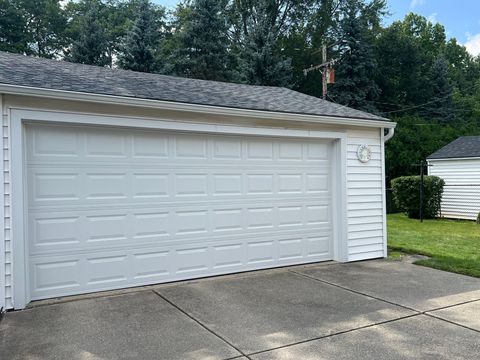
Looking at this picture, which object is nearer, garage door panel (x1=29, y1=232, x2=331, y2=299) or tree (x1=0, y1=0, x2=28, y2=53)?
garage door panel (x1=29, y1=232, x2=331, y2=299)

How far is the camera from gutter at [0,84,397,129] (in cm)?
456

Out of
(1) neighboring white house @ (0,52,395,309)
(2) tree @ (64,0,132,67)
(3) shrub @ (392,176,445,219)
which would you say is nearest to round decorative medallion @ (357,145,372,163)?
(1) neighboring white house @ (0,52,395,309)

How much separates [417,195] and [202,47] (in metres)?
12.9

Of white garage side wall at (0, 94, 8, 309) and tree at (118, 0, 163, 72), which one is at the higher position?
tree at (118, 0, 163, 72)

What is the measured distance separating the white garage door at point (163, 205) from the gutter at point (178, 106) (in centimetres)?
41

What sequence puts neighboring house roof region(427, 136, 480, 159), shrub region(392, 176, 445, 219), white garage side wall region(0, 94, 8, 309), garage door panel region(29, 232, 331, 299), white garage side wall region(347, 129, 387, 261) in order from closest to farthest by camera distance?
white garage side wall region(0, 94, 8, 309), garage door panel region(29, 232, 331, 299), white garage side wall region(347, 129, 387, 261), shrub region(392, 176, 445, 219), neighboring house roof region(427, 136, 480, 159)

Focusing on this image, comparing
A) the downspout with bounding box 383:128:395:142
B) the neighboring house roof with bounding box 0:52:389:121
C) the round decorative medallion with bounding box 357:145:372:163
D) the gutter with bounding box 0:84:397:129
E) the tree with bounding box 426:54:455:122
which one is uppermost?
the tree with bounding box 426:54:455:122

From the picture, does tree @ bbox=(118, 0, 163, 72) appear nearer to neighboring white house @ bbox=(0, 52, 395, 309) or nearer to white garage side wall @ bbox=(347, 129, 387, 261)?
neighboring white house @ bbox=(0, 52, 395, 309)

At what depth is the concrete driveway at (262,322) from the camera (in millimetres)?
3449

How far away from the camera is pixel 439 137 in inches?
902

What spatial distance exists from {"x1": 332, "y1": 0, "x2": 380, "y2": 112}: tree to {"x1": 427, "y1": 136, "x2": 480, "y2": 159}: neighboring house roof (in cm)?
747

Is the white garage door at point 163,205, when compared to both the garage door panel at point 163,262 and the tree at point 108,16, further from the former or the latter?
the tree at point 108,16

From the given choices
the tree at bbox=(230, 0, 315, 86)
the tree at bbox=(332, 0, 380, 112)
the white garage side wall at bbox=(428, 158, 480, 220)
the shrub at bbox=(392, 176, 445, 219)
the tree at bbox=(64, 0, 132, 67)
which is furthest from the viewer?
the tree at bbox=(64, 0, 132, 67)

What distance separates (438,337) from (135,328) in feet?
9.24
